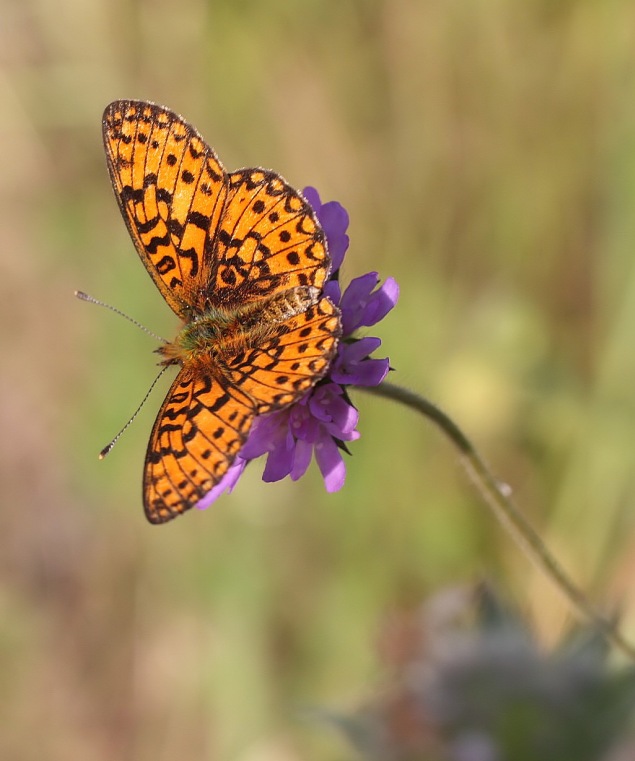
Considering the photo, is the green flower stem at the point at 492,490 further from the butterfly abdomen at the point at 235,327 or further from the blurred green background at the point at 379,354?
the blurred green background at the point at 379,354

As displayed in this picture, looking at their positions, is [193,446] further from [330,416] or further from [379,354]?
[379,354]

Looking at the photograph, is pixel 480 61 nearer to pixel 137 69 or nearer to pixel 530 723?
pixel 137 69

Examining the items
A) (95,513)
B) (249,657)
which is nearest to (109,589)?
(95,513)

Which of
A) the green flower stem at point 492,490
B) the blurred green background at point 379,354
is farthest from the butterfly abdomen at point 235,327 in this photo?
the blurred green background at point 379,354

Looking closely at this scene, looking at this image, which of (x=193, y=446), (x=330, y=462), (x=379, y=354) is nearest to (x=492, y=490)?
(x=330, y=462)

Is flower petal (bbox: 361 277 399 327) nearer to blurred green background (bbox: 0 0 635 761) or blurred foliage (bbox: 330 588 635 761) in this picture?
blurred foliage (bbox: 330 588 635 761)

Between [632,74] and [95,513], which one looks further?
[95,513]

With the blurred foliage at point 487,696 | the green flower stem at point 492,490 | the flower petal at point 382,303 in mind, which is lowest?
the blurred foliage at point 487,696
